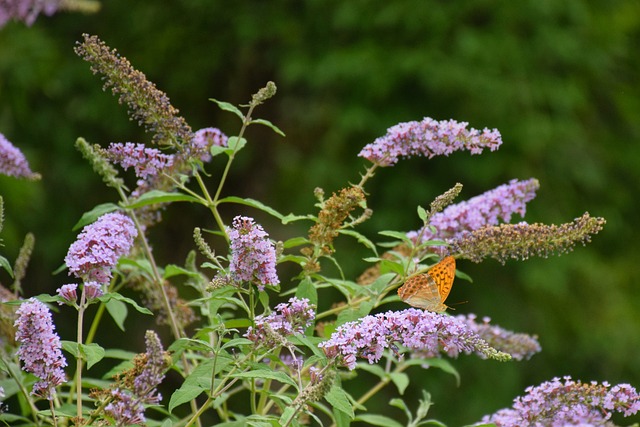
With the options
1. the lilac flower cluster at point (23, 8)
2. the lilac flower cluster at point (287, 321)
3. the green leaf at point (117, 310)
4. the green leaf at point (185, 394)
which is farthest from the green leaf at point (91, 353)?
the lilac flower cluster at point (23, 8)

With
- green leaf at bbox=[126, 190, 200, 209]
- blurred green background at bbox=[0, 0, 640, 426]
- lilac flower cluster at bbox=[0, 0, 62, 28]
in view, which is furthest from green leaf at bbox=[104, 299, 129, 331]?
blurred green background at bbox=[0, 0, 640, 426]

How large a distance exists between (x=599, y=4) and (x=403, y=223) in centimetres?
242

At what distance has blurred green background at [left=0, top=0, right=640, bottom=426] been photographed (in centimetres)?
618

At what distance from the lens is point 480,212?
208 cm

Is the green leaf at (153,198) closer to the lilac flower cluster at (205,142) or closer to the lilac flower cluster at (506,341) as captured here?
the lilac flower cluster at (205,142)

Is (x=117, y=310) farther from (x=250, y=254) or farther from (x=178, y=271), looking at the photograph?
(x=250, y=254)

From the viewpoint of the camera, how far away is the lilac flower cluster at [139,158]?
185 centimetres

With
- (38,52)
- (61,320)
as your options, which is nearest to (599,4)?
(38,52)

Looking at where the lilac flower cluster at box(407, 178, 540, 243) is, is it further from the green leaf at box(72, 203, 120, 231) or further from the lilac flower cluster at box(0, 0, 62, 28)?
the lilac flower cluster at box(0, 0, 62, 28)

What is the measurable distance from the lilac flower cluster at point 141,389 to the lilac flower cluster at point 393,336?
26 cm

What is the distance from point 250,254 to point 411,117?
4.84 metres

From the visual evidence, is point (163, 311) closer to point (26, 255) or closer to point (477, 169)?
point (26, 255)

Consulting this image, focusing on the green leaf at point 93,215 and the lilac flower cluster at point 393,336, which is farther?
the green leaf at point 93,215

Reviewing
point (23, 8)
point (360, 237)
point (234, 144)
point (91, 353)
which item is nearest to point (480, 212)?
point (360, 237)
